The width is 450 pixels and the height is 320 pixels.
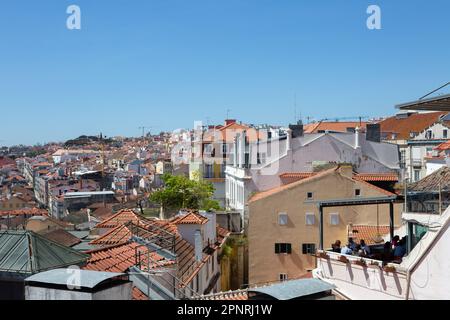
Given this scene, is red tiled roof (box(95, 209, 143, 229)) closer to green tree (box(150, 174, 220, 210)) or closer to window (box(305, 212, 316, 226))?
window (box(305, 212, 316, 226))

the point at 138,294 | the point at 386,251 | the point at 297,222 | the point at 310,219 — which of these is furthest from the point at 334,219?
the point at 138,294

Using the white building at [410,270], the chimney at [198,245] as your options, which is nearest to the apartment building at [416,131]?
the chimney at [198,245]

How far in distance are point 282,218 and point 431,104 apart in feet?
45.4

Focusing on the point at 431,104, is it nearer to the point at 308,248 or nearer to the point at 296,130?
the point at 308,248

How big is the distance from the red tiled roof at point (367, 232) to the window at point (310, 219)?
1.80 m

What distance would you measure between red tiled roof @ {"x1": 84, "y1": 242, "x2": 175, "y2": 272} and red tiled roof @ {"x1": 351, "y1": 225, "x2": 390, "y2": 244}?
378 inches

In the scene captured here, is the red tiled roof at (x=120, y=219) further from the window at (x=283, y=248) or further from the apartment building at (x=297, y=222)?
the window at (x=283, y=248)

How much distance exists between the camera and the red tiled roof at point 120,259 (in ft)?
42.5
